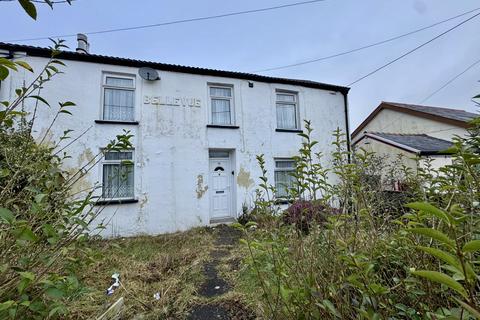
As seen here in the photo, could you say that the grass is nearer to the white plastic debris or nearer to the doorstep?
the white plastic debris

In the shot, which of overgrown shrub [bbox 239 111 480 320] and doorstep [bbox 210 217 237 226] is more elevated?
overgrown shrub [bbox 239 111 480 320]

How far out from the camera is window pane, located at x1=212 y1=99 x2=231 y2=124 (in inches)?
314

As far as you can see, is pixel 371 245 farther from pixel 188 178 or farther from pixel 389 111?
pixel 389 111

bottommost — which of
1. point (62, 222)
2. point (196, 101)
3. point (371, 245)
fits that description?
point (371, 245)

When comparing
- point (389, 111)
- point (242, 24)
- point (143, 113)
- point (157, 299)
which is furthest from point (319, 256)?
point (389, 111)

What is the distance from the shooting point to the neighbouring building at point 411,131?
10.0 meters

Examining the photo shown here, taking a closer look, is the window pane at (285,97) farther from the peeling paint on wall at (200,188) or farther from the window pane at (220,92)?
the peeling paint on wall at (200,188)

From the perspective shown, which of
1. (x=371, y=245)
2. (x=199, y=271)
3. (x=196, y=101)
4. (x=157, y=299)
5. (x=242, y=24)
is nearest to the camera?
(x=371, y=245)

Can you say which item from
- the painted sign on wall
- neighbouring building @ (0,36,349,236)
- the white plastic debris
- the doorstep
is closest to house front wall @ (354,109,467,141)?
neighbouring building @ (0,36,349,236)

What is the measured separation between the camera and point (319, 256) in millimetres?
1583

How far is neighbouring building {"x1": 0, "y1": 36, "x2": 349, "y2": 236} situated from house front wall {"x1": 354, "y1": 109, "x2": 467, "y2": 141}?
7.67 meters

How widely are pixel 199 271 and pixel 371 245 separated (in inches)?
125

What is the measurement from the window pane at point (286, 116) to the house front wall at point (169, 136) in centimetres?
33

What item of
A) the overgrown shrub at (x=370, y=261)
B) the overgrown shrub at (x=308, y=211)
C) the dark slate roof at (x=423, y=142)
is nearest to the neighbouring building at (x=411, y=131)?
the dark slate roof at (x=423, y=142)
